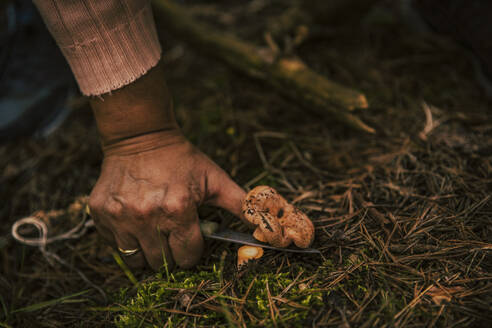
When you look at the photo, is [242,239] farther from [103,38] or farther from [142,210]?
[103,38]

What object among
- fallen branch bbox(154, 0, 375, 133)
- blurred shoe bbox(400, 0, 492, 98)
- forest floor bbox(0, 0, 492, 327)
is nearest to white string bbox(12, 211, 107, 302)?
forest floor bbox(0, 0, 492, 327)

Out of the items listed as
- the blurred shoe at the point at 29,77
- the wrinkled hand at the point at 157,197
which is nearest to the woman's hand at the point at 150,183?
the wrinkled hand at the point at 157,197

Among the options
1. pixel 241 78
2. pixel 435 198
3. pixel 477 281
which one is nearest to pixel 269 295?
pixel 477 281

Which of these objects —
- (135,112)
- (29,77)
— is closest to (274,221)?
(135,112)

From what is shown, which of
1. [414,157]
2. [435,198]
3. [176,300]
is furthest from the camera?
[414,157]

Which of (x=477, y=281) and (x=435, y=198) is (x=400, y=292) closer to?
(x=477, y=281)

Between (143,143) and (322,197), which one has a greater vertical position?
(143,143)
